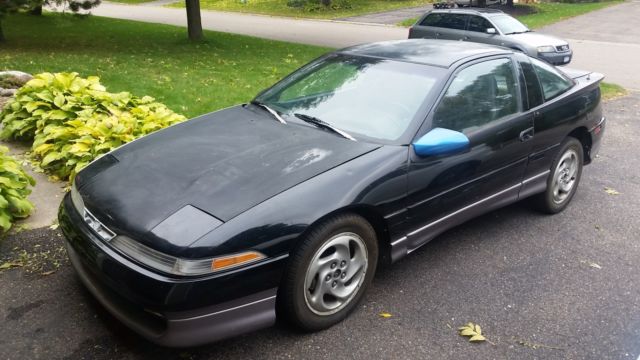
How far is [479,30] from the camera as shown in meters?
12.3

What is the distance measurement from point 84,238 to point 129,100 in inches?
138

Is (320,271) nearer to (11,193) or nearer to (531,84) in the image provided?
(531,84)

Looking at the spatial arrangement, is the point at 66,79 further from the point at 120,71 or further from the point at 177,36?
the point at 177,36

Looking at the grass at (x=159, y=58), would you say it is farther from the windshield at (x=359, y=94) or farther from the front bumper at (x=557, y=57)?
the front bumper at (x=557, y=57)

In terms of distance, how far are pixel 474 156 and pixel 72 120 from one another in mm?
3964

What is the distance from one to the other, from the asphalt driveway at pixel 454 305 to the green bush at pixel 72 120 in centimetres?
111

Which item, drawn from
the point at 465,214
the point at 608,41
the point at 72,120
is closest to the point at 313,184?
Answer: the point at 465,214

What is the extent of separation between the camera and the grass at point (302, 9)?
2547 cm

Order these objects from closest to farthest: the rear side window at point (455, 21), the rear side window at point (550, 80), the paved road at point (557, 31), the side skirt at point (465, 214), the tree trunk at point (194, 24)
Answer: the side skirt at point (465, 214) → the rear side window at point (550, 80) → the rear side window at point (455, 21) → the paved road at point (557, 31) → the tree trunk at point (194, 24)

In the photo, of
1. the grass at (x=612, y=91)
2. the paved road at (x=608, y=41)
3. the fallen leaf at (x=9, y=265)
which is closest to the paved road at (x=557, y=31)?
the paved road at (x=608, y=41)

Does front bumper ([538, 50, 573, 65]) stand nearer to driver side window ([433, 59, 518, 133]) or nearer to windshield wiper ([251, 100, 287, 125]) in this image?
driver side window ([433, 59, 518, 133])

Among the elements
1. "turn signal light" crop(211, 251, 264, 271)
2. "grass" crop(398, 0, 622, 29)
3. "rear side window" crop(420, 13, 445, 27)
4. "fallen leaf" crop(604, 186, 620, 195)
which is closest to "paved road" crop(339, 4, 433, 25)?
"grass" crop(398, 0, 622, 29)

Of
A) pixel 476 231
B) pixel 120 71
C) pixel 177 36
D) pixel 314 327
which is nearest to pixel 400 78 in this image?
pixel 476 231

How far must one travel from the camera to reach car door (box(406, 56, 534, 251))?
3309mm
